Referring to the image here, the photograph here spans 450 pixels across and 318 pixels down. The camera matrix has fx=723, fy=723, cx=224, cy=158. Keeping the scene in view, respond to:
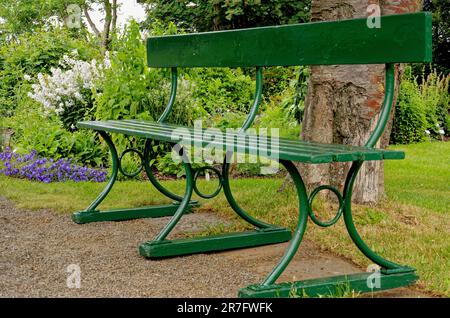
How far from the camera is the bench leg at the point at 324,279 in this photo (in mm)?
3334

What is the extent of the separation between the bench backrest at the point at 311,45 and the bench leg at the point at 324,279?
62 cm

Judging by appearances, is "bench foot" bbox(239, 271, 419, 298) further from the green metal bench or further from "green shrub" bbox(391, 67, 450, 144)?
"green shrub" bbox(391, 67, 450, 144)

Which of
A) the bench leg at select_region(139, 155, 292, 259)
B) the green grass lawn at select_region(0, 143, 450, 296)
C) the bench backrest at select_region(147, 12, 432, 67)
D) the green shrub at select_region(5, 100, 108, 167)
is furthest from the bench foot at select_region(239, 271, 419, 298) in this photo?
the green shrub at select_region(5, 100, 108, 167)

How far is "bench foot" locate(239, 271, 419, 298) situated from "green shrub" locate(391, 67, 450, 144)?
7283 millimetres

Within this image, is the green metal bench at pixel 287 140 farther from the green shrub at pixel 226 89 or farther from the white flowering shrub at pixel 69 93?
the green shrub at pixel 226 89

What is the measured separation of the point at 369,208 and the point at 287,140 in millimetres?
1442

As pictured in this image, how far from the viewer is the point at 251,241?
452 cm

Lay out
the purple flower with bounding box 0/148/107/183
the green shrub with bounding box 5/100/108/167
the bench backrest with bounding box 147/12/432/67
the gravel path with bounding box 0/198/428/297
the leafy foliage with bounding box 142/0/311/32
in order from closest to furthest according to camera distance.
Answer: the bench backrest with bounding box 147/12/432/67 < the gravel path with bounding box 0/198/428/297 < the purple flower with bounding box 0/148/107/183 < the green shrub with bounding box 5/100/108/167 < the leafy foliage with bounding box 142/0/311/32

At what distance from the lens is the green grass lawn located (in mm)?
4176

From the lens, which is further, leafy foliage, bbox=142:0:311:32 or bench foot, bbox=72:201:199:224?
leafy foliage, bbox=142:0:311:32

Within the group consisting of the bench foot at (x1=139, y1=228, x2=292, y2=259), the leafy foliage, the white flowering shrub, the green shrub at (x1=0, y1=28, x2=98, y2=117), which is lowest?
the bench foot at (x1=139, y1=228, x2=292, y2=259)

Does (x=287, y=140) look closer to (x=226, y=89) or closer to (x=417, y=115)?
(x=417, y=115)

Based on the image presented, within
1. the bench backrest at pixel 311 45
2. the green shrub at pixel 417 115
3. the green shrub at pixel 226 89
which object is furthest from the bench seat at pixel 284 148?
the green shrub at pixel 417 115

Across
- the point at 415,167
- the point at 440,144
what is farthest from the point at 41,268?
the point at 440,144
